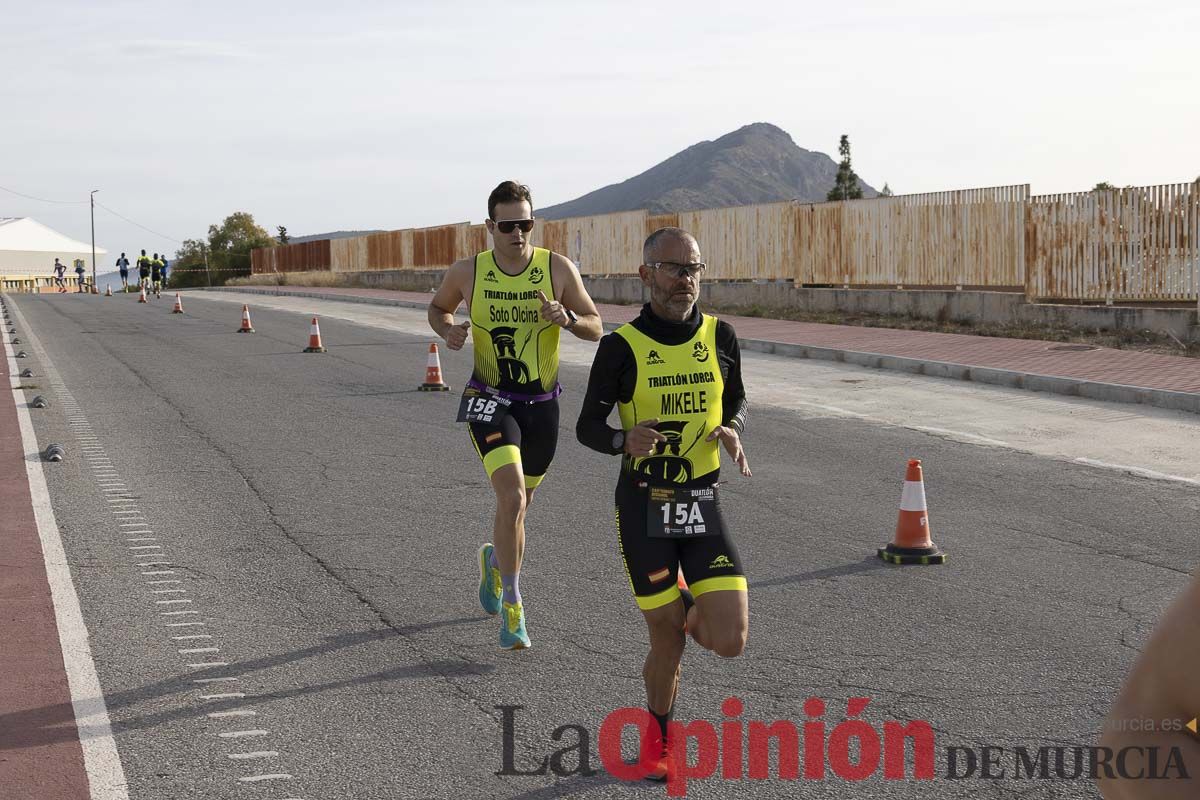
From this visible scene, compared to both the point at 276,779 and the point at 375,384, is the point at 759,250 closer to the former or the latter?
the point at 375,384

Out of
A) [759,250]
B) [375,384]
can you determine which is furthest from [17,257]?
[375,384]

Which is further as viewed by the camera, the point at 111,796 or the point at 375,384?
the point at 375,384

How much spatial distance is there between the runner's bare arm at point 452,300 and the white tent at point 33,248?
14079cm

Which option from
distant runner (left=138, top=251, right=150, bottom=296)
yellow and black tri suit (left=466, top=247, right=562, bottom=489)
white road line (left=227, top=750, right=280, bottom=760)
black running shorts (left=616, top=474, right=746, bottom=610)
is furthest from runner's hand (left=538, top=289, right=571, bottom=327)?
distant runner (left=138, top=251, right=150, bottom=296)

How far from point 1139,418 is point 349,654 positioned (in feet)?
33.1

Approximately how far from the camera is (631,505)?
14.7 feet

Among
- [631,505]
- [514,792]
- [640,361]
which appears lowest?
[514,792]

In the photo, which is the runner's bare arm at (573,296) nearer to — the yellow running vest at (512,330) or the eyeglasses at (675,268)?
the yellow running vest at (512,330)

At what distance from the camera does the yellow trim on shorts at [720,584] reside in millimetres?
4344

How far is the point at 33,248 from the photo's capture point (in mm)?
148375

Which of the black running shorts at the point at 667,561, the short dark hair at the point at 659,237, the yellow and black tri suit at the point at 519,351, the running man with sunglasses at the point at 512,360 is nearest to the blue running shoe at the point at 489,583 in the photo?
the running man with sunglasses at the point at 512,360

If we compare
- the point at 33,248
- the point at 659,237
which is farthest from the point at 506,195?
the point at 33,248

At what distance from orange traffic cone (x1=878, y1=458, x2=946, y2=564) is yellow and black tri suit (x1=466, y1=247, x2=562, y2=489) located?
242cm

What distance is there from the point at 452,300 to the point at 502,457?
92cm
